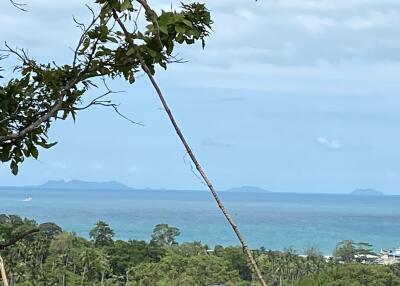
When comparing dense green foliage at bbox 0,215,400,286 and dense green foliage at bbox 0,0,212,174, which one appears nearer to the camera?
dense green foliage at bbox 0,0,212,174

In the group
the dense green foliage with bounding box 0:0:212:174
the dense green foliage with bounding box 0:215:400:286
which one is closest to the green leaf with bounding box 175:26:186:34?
the dense green foliage with bounding box 0:0:212:174

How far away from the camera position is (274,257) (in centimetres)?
3800

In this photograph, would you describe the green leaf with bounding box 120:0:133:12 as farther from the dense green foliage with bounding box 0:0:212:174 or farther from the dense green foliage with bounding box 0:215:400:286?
the dense green foliage with bounding box 0:215:400:286

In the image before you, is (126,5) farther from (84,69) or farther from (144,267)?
(144,267)

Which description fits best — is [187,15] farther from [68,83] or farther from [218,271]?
[218,271]

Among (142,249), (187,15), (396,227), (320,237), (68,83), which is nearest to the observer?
(187,15)

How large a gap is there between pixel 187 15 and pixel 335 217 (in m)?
125

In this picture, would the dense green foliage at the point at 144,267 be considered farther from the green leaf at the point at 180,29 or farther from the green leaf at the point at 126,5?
the green leaf at the point at 126,5

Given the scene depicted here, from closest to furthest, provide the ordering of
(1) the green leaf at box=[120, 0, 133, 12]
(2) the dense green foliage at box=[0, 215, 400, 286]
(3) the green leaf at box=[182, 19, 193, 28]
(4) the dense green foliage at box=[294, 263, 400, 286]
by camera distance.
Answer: (1) the green leaf at box=[120, 0, 133, 12], (3) the green leaf at box=[182, 19, 193, 28], (4) the dense green foliage at box=[294, 263, 400, 286], (2) the dense green foliage at box=[0, 215, 400, 286]

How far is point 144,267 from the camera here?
109 ft

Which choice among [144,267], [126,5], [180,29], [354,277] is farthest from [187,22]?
[144,267]

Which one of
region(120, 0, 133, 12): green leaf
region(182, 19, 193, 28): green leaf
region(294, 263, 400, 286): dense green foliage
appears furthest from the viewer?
region(294, 263, 400, 286): dense green foliage

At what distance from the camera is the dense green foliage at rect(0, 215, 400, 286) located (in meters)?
31.5

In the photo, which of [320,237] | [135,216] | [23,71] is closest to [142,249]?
[23,71]
